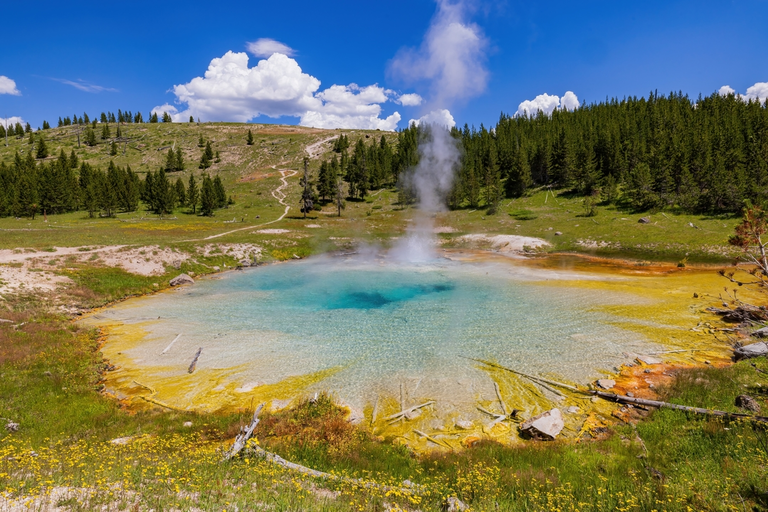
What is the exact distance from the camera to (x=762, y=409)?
1186cm

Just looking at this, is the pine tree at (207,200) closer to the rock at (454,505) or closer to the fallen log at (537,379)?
the fallen log at (537,379)

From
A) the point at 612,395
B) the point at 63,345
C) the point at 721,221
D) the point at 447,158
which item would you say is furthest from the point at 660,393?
the point at 447,158

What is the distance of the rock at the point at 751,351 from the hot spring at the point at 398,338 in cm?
90

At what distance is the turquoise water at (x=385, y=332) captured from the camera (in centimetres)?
1709

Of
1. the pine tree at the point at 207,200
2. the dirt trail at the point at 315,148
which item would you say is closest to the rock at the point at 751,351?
the pine tree at the point at 207,200

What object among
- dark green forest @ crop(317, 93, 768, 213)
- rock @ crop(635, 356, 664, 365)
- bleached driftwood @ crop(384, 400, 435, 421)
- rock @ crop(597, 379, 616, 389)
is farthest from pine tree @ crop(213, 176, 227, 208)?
rock @ crop(635, 356, 664, 365)

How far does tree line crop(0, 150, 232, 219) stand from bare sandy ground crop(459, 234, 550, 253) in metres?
74.3

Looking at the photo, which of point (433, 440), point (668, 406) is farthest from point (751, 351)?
point (433, 440)

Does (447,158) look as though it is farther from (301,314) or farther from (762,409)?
(762,409)

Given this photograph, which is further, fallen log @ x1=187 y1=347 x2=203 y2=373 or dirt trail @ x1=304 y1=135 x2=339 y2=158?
dirt trail @ x1=304 y1=135 x2=339 y2=158

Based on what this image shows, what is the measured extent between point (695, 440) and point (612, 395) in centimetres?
366

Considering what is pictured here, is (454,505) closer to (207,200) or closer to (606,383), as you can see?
(606,383)

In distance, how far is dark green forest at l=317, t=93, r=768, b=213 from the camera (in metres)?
69.6

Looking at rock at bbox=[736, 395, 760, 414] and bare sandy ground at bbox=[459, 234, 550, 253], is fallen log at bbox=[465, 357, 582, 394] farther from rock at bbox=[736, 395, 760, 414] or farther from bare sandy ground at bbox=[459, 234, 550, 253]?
bare sandy ground at bbox=[459, 234, 550, 253]
